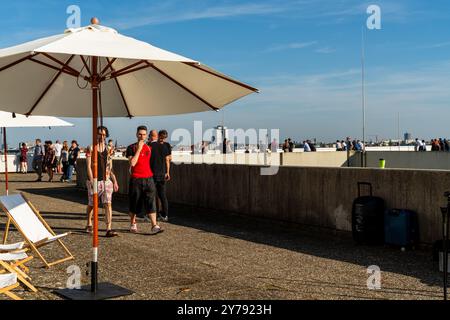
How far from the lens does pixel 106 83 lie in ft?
27.4

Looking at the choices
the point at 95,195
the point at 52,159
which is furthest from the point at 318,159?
the point at 95,195

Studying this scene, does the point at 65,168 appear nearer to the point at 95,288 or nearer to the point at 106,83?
the point at 106,83

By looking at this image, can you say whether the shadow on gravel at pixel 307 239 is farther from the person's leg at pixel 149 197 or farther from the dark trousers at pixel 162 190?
the person's leg at pixel 149 197

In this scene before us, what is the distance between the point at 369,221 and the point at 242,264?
2.48 metres

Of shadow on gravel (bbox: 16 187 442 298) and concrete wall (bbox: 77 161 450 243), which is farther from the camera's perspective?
concrete wall (bbox: 77 161 450 243)

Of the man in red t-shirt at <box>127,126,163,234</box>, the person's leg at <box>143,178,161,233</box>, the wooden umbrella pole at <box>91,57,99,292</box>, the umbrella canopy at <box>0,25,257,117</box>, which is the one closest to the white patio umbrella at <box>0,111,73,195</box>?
the man in red t-shirt at <box>127,126,163,234</box>

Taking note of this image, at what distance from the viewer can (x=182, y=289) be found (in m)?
6.19

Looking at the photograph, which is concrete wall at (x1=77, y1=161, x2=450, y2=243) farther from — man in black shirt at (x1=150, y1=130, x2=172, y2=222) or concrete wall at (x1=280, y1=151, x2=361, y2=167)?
concrete wall at (x1=280, y1=151, x2=361, y2=167)

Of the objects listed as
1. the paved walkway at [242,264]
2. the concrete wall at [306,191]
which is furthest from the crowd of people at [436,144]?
the paved walkway at [242,264]

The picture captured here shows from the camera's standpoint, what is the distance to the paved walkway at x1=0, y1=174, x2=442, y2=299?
20.3 ft

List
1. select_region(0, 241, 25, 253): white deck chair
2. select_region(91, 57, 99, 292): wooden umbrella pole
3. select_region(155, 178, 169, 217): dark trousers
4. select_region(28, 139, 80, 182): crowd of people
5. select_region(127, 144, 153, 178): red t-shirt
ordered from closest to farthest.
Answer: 1. select_region(91, 57, 99, 292): wooden umbrella pole
2. select_region(0, 241, 25, 253): white deck chair
3. select_region(127, 144, 153, 178): red t-shirt
4. select_region(155, 178, 169, 217): dark trousers
5. select_region(28, 139, 80, 182): crowd of people

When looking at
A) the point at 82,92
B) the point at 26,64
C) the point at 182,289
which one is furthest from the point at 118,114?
the point at 182,289
